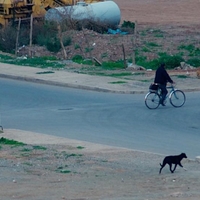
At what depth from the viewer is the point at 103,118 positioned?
21266 mm

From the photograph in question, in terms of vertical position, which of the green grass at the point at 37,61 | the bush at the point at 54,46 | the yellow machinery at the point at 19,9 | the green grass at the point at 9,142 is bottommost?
the green grass at the point at 9,142

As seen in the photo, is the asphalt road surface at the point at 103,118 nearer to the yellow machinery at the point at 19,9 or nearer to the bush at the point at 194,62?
the bush at the point at 194,62

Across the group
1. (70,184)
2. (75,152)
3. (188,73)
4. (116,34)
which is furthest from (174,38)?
(70,184)

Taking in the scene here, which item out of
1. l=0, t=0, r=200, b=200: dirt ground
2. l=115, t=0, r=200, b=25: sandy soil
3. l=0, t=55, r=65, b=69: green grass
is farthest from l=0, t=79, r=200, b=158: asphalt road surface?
l=115, t=0, r=200, b=25: sandy soil

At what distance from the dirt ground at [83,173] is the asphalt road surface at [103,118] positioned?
1164mm

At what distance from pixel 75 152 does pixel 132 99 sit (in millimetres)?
9449

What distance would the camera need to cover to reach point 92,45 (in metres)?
38.0

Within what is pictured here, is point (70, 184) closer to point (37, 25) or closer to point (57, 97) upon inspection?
point (57, 97)

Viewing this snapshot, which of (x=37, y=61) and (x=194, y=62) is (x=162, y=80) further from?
(x=37, y=61)

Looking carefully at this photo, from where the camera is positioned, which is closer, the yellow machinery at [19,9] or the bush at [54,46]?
the bush at [54,46]

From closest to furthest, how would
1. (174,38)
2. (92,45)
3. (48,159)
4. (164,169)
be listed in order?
1. (164,169)
2. (48,159)
3. (92,45)
4. (174,38)

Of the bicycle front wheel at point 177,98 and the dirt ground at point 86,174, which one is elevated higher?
the bicycle front wheel at point 177,98

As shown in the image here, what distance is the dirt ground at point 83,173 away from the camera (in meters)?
11.3

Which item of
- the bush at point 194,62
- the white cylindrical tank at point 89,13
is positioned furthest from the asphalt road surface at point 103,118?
the white cylindrical tank at point 89,13
